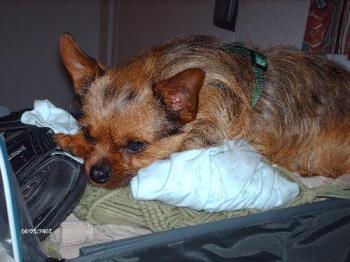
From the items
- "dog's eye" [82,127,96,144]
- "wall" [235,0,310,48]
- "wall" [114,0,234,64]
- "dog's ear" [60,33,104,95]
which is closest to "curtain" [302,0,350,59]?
"wall" [235,0,310,48]

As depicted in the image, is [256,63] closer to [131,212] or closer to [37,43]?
[131,212]

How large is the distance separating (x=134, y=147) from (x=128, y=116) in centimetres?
12

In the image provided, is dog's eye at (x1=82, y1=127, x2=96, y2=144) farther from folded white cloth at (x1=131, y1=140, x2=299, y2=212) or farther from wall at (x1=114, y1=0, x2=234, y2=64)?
wall at (x1=114, y1=0, x2=234, y2=64)

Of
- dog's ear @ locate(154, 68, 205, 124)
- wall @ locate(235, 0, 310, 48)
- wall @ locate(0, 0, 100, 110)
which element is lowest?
wall @ locate(0, 0, 100, 110)

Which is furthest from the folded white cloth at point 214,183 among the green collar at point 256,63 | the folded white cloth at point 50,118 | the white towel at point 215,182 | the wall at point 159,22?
the wall at point 159,22

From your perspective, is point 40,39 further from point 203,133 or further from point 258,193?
point 258,193

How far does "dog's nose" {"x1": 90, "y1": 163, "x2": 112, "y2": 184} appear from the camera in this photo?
4.19ft

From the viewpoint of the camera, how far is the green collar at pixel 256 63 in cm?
145

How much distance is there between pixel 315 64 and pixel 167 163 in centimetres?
79

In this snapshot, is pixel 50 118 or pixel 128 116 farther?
pixel 50 118

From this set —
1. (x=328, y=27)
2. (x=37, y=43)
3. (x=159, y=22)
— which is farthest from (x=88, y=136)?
(x=37, y=43)

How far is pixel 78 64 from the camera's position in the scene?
4.77ft

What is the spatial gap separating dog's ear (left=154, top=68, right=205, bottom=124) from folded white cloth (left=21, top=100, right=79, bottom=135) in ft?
1.28

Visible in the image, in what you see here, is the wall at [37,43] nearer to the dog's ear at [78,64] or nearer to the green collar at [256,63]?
the dog's ear at [78,64]
